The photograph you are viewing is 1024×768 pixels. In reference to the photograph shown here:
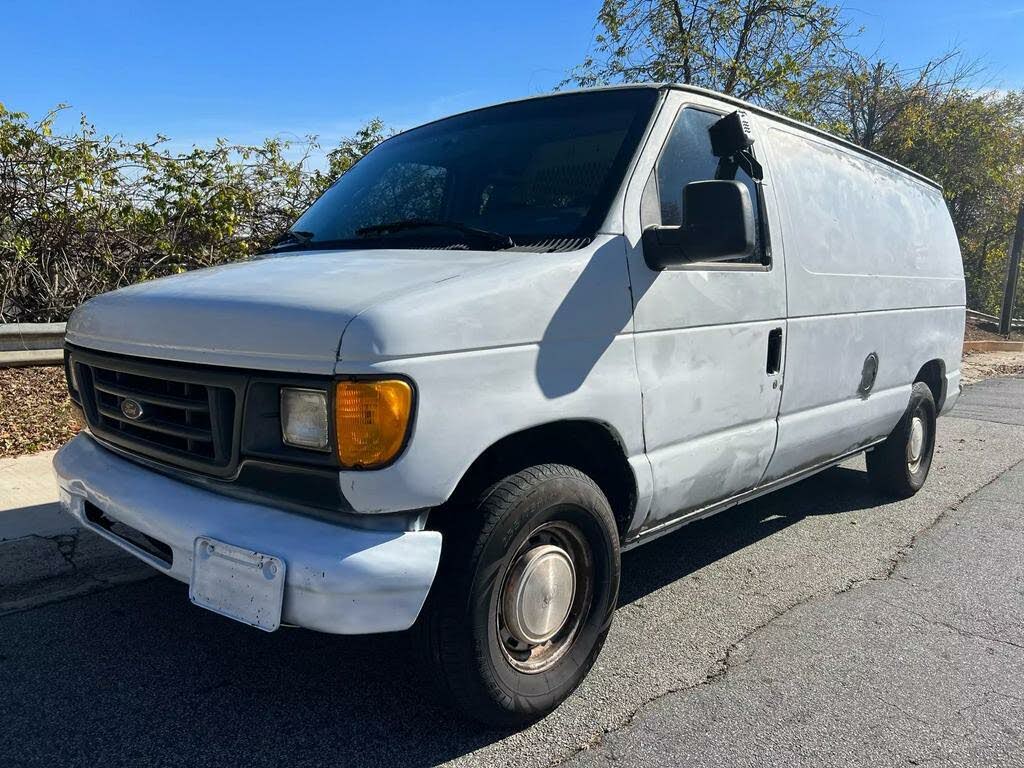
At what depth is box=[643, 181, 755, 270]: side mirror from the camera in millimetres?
2725

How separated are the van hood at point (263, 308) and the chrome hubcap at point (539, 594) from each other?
3.08ft

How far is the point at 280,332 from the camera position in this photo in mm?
2199

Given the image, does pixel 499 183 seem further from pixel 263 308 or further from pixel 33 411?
pixel 33 411

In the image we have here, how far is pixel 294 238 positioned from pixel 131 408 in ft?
3.87

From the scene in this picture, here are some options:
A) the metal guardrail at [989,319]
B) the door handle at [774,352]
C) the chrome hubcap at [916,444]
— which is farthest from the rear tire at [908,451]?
the metal guardrail at [989,319]

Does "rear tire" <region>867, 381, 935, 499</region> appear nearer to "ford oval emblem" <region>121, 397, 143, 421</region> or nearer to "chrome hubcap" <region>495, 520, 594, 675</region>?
"chrome hubcap" <region>495, 520, 594, 675</region>

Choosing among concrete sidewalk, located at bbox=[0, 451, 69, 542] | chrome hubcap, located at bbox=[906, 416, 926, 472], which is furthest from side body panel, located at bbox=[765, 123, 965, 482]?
concrete sidewalk, located at bbox=[0, 451, 69, 542]

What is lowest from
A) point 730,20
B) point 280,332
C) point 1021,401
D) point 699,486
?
point 1021,401

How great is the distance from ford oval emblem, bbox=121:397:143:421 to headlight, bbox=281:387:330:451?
704 millimetres

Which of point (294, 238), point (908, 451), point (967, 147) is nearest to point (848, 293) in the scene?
point (908, 451)

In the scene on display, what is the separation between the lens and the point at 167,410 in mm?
2545

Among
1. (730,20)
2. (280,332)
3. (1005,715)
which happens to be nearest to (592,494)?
(280,332)

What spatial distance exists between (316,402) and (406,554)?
0.48 meters

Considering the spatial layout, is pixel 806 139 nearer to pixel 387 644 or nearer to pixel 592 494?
pixel 592 494
